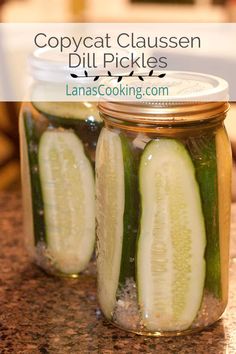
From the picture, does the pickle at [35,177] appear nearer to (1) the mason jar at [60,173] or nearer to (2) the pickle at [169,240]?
(1) the mason jar at [60,173]

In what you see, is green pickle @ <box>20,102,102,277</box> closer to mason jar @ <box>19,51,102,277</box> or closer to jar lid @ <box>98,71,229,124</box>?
mason jar @ <box>19,51,102,277</box>

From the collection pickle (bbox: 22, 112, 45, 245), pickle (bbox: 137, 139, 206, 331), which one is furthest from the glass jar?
pickle (bbox: 22, 112, 45, 245)

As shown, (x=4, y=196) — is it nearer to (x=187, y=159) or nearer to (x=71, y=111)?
(x=71, y=111)

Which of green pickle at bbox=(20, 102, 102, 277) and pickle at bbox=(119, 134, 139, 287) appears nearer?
pickle at bbox=(119, 134, 139, 287)

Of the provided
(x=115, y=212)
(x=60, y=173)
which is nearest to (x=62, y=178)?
(x=60, y=173)

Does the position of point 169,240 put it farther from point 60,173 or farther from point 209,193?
point 60,173

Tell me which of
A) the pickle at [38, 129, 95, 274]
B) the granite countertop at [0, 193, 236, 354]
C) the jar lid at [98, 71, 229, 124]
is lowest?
the granite countertop at [0, 193, 236, 354]
